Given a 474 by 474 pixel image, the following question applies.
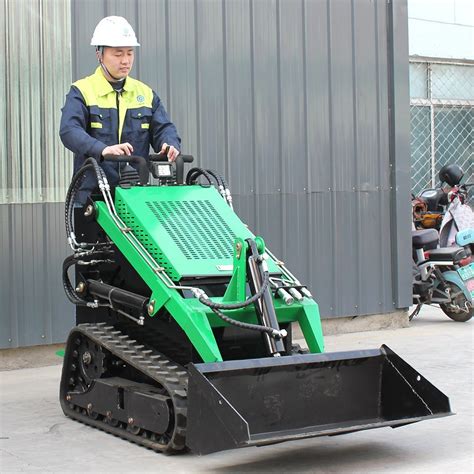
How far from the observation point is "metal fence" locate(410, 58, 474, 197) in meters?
13.9

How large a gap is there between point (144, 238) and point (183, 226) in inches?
9.8

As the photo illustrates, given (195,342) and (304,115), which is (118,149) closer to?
(195,342)

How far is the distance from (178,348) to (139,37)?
3.50 meters

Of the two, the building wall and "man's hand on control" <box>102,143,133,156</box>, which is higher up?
the building wall

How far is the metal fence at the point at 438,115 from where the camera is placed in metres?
13.9

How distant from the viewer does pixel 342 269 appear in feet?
33.4

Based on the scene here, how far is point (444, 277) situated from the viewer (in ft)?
35.4

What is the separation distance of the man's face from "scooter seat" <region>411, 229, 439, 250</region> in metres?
4.78

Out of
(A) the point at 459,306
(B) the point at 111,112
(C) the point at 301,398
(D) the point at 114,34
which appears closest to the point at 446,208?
(A) the point at 459,306

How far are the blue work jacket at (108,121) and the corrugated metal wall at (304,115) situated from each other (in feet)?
5.17

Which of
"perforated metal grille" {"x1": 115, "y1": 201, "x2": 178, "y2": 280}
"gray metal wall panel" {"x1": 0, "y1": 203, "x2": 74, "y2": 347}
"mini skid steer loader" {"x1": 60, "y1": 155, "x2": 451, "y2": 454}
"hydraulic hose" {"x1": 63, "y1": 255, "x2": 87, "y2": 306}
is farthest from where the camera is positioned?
"gray metal wall panel" {"x1": 0, "y1": 203, "x2": 74, "y2": 347}

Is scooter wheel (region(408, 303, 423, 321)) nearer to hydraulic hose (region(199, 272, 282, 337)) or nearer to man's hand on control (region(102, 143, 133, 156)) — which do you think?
man's hand on control (region(102, 143, 133, 156))

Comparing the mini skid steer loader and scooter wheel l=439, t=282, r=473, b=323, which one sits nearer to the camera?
the mini skid steer loader

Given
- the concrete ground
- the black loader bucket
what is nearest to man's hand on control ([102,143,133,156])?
the concrete ground
